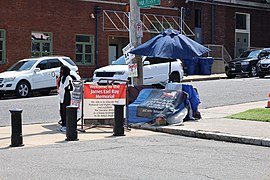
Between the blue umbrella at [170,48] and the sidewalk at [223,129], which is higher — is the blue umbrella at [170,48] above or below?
above

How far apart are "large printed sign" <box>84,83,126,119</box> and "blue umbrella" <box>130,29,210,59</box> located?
5.08 feet

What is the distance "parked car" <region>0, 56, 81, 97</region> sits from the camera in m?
21.9

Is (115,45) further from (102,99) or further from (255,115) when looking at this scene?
(102,99)

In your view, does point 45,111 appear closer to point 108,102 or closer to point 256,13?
point 108,102

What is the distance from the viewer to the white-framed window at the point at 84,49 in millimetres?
32344

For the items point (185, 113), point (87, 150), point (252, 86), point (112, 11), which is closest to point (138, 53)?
point (185, 113)

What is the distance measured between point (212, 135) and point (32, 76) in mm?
12365

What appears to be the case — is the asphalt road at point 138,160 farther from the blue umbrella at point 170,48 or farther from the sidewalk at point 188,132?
the blue umbrella at point 170,48

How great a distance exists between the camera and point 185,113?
13773 millimetres

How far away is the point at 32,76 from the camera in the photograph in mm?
22484

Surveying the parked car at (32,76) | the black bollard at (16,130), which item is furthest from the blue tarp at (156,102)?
the parked car at (32,76)

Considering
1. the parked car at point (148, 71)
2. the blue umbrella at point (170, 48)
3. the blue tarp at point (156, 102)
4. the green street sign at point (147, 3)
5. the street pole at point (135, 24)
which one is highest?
the green street sign at point (147, 3)

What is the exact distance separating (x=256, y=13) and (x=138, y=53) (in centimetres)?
3163

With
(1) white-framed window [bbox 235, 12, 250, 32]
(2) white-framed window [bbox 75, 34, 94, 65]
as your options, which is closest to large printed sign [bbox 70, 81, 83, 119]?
(2) white-framed window [bbox 75, 34, 94, 65]
